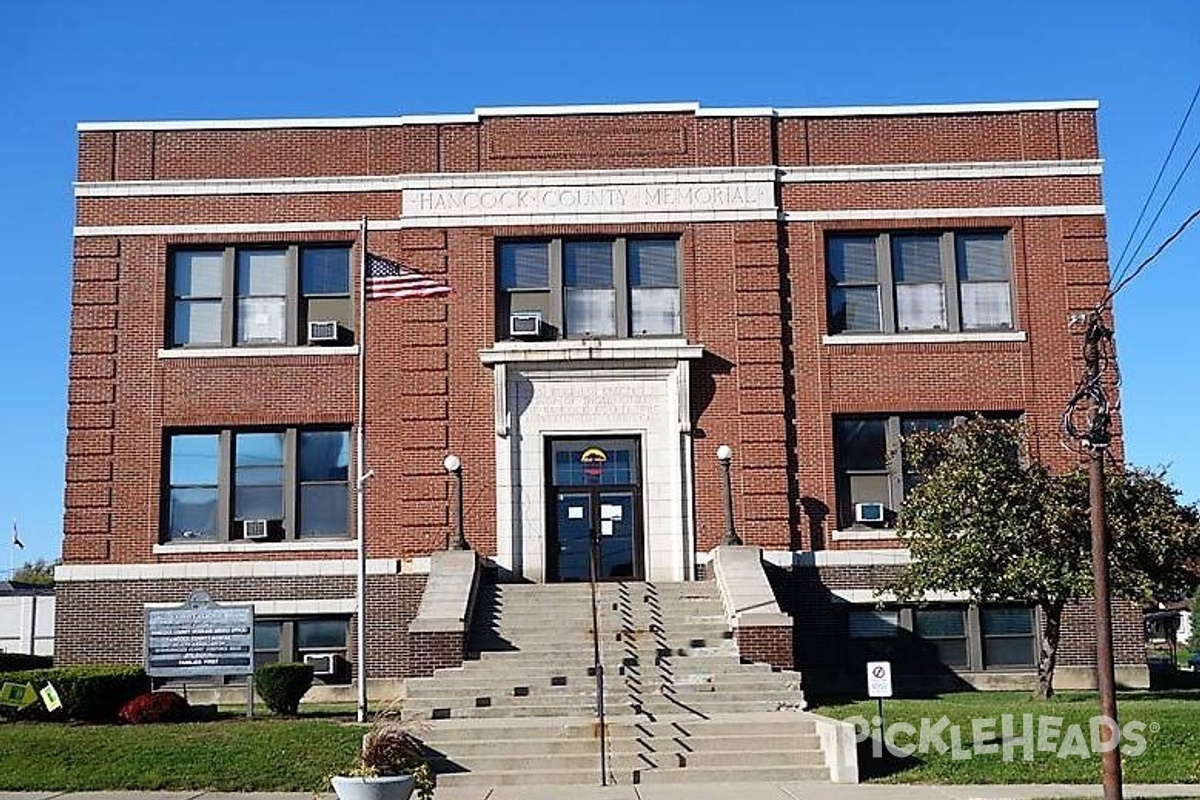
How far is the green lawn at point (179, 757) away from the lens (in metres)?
16.8

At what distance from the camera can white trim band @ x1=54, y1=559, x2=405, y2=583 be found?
84.1 ft

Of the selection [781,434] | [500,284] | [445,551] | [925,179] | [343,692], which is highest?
[925,179]

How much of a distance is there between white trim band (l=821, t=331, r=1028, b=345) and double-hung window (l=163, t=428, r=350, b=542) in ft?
30.5

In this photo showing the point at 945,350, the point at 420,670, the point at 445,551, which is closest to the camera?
the point at 420,670

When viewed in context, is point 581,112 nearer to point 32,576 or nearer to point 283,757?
point 283,757

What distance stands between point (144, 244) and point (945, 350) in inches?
584

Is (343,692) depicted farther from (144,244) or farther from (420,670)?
(144,244)

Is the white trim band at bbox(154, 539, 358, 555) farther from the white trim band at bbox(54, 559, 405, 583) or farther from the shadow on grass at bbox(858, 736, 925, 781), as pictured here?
the shadow on grass at bbox(858, 736, 925, 781)

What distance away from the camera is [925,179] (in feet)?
88.1

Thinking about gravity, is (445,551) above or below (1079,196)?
below

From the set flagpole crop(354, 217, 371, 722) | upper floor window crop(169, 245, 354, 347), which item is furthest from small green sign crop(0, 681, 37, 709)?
upper floor window crop(169, 245, 354, 347)

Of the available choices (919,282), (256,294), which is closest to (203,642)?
(256,294)

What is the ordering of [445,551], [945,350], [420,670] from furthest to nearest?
1. [945,350]
2. [445,551]
3. [420,670]

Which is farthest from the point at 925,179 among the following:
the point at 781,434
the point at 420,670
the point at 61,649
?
the point at 61,649
